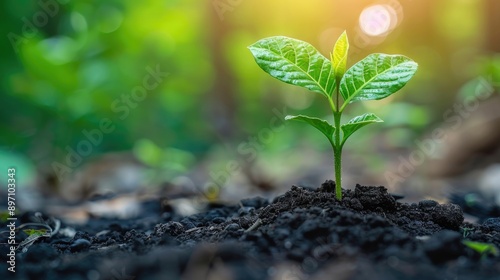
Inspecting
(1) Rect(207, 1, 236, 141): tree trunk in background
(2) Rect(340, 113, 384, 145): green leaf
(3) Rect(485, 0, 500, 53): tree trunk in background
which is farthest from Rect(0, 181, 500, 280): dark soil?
(3) Rect(485, 0, 500, 53): tree trunk in background

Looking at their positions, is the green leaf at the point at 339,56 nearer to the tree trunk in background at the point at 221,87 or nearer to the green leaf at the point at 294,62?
the green leaf at the point at 294,62

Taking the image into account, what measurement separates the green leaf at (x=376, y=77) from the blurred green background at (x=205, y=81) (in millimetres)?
2576

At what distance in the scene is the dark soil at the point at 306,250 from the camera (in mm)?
1226

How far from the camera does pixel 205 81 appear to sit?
21.8ft

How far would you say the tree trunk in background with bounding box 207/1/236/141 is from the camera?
6.50m

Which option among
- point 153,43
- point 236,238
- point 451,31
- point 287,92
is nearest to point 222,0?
point 153,43

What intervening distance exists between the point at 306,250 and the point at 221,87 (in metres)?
5.51

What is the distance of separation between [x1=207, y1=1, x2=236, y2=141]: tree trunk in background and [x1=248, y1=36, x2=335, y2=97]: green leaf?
185 inches

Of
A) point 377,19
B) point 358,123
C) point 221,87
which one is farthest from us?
point 221,87

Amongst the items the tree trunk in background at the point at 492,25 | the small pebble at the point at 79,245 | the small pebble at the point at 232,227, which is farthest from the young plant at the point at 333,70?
the tree trunk in background at the point at 492,25

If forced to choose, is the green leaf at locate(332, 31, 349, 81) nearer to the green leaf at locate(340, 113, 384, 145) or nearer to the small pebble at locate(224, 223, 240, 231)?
the green leaf at locate(340, 113, 384, 145)

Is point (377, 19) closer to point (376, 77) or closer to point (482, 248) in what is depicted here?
point (376, 77)

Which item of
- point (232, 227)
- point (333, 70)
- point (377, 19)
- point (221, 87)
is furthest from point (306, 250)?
point (221, 87)

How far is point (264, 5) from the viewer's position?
6.52 metres
